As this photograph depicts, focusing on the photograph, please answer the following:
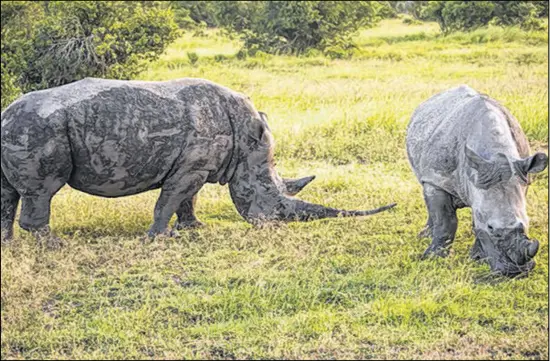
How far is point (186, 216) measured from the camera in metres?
8.73

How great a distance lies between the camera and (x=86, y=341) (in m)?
5.74

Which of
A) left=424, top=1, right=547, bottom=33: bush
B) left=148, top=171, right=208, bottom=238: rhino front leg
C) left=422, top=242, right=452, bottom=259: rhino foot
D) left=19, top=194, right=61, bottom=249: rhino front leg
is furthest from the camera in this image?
left=424, top=1, right=547, bottom=33: bush

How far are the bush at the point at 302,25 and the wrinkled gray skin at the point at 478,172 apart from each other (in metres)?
14.9

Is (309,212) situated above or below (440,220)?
below

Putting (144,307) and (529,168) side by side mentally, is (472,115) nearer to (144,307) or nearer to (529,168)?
(529,168)

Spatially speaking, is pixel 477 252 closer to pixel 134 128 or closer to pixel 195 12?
pixel 134 128

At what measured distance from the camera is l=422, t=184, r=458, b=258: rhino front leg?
750cm

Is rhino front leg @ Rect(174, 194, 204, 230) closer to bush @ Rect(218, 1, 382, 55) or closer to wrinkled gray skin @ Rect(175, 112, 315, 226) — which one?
wrinkled gray skin @ Rect(175, 112, 315, 226)

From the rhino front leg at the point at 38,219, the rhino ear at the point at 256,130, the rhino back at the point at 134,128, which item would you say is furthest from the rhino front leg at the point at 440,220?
the rhino front leg at the point at 38,219

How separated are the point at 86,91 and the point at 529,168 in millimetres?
3752

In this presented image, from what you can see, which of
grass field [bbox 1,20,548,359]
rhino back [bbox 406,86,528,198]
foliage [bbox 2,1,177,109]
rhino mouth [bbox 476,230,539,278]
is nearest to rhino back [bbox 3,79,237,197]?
grass field [bbox 1,20,548,359]

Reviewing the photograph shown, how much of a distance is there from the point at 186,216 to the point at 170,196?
1.80 feet

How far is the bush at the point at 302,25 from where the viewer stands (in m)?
22.9

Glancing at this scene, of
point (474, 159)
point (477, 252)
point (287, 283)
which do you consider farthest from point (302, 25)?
point (287, 283)
